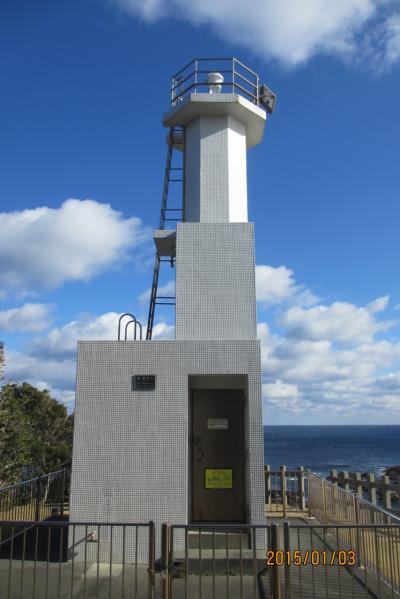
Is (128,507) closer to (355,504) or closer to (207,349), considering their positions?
(207,349)

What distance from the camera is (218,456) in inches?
373

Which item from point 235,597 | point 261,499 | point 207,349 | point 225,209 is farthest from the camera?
point 225,209

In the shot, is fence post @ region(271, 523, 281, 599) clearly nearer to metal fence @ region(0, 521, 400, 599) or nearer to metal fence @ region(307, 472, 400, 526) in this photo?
metal fence @ region(0, 521, 400, 599)

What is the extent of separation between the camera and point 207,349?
8.68 metres

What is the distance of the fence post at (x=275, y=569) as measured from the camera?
18.5 feet

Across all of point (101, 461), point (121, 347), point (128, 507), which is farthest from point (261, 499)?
point (121, 347)

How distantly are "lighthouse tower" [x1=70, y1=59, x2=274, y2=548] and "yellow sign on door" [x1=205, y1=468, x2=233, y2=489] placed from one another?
0.06 feet

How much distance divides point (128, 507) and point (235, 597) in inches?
88.9

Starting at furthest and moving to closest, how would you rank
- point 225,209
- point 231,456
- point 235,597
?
point 225,209 < point 231,456 < point 235,597

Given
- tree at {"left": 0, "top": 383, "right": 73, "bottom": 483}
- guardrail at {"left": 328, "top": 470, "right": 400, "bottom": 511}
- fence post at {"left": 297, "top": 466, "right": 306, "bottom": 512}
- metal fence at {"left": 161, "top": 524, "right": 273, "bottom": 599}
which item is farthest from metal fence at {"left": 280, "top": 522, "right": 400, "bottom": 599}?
tree at {"left": 0, "top": 383, "right": 73, "bottom": 483}

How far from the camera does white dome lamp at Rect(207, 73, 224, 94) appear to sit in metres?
11.0

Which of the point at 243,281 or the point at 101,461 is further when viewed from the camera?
the point at 243,281

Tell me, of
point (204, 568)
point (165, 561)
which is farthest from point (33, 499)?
point (165, 561)

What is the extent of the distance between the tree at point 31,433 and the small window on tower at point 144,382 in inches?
261
